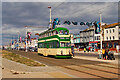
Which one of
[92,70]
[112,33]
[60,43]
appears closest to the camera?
[92,70]

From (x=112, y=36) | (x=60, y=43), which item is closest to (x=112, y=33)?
(x=112, y=36)

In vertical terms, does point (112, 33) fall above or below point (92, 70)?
above

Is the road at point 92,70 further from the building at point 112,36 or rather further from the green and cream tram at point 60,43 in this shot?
the building at point 112,36

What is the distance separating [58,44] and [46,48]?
5590 millimetres

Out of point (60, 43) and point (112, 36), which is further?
point (112, 36)

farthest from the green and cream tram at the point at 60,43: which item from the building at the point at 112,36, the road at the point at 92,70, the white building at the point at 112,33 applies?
the white building at the point at 112,33

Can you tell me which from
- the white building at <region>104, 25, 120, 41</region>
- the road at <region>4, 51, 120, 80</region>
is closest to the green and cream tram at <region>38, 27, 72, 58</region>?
the road at <region>4, 51, 120, 80</region>

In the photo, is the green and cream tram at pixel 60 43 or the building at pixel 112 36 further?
the building at pixel 112 36

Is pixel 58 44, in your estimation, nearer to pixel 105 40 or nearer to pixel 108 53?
pixel 108 53

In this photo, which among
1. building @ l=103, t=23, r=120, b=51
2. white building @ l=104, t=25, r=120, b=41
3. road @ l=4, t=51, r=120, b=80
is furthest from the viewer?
white building @ l=104, t=25, r=120, b=41

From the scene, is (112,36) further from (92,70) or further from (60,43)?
(92,70)

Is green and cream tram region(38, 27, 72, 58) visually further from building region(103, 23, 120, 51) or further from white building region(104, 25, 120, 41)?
white building region(104, 25, 120, 41)

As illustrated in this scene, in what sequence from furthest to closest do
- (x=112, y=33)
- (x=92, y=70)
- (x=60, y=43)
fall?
(x=112, y=33) < (x=60, y=43) < (x=92, y=70)

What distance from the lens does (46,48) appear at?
29.5m
